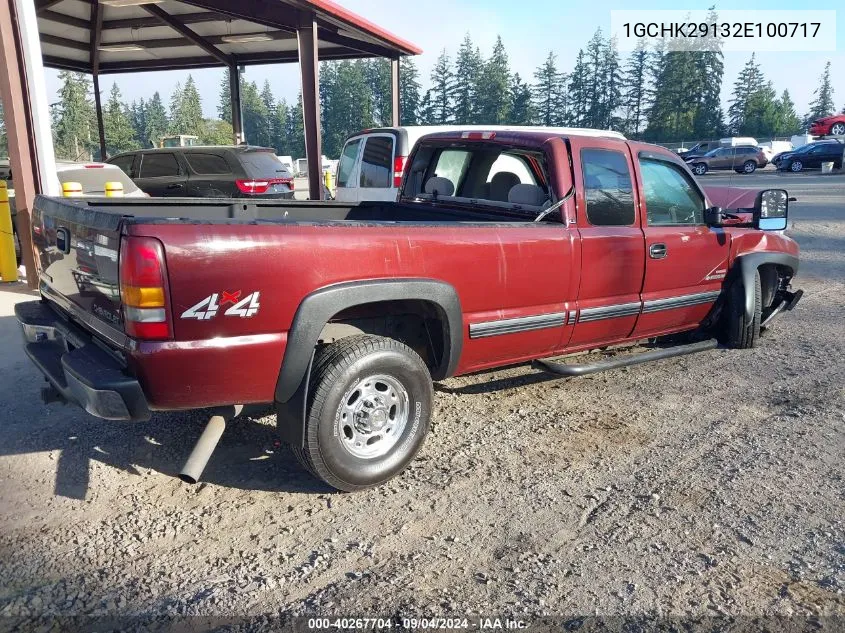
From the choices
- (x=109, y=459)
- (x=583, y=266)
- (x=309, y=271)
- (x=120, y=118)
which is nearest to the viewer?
(x=309, y=271)

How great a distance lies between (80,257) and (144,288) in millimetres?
785

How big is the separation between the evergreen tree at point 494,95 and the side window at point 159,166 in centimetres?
8419

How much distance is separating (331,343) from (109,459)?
5.03ft

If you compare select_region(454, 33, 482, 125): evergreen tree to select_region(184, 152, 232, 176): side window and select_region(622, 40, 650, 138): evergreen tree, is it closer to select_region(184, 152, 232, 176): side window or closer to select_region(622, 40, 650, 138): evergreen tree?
select_region(622, 40, 650, 138): evergreen tree

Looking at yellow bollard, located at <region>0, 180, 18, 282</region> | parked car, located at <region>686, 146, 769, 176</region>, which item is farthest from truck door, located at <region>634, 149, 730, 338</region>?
parked car, located at <region>686, 146, 769, 176</region>

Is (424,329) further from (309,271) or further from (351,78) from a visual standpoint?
(351,78)

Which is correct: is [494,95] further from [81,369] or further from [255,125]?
[81,369]

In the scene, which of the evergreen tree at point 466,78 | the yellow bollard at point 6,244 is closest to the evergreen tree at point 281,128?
the evergreen tree at point 466,78

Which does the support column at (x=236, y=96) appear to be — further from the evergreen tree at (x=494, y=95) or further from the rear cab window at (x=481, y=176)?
the evergreen tree at (x=494, y=95)

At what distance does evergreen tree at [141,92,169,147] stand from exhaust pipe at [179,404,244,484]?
407ft

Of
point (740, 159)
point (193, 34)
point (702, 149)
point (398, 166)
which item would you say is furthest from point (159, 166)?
point (702, 149)

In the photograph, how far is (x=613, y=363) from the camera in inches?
180

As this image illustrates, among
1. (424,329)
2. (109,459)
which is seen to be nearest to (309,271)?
(424,329)

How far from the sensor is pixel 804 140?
55.8 meters
